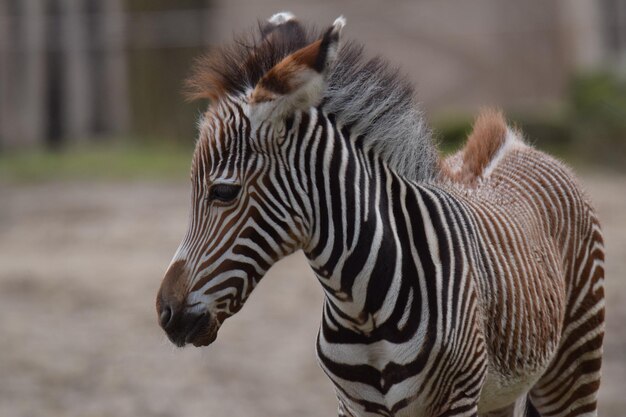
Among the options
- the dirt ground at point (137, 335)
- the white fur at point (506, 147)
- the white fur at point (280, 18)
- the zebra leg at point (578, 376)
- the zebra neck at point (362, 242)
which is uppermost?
the white fur at point (280, 18)

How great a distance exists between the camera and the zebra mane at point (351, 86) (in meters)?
4.05

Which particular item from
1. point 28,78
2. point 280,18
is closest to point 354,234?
point 280,18

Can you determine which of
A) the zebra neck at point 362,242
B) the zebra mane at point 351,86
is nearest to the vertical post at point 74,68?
the zebra mane at point 351,86

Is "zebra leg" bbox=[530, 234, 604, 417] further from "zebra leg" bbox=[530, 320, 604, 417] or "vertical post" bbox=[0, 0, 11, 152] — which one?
"vertical post" bbox=[0, 0, 11, 152]

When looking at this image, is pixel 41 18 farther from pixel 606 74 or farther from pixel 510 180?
pixel 510 180

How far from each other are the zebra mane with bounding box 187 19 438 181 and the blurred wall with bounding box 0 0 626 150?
1311cm

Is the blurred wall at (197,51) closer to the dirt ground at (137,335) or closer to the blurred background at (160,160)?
the blurred background at (160,160)

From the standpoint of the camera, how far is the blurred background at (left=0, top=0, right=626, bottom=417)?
845 cm

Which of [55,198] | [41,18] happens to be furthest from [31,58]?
[55,198]

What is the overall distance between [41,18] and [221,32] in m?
3.17

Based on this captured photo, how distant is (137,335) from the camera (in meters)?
9.37

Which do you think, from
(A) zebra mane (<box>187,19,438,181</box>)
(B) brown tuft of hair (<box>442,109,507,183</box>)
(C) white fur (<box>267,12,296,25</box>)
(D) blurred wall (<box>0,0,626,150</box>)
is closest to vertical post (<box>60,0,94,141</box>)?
(D) blurred wall (<box>0,0,626,150</box>)

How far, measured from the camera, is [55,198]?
1430cm

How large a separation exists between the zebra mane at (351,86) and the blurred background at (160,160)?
319 millimetres
